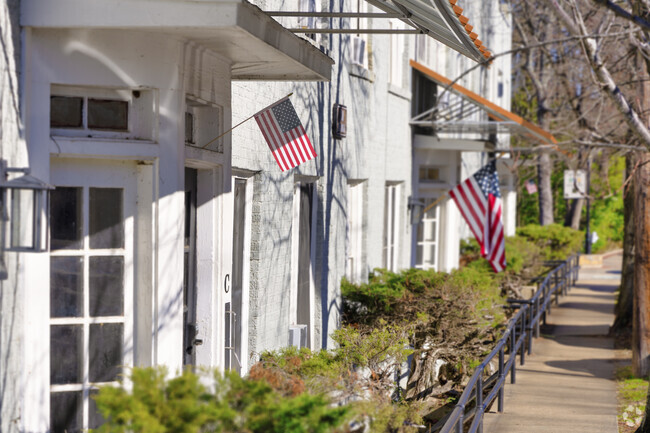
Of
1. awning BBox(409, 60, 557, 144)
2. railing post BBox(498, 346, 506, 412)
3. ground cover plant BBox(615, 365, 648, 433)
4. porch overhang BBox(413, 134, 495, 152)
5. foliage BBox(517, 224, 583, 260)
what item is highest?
awning BBox(409, 60, 557, 144)

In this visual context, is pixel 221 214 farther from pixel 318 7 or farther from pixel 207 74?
pixel 318 7

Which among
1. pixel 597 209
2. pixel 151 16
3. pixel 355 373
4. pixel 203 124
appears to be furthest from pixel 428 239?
pixel 597 209

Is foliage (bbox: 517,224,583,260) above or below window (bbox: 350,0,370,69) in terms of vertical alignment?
below

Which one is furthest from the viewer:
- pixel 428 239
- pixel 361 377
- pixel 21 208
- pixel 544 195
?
pixel 544 195

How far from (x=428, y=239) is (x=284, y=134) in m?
10.4

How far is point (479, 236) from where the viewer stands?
1371 centimetres

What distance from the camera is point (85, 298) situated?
5.32m

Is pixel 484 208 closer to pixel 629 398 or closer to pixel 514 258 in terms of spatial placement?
pixel 514 258

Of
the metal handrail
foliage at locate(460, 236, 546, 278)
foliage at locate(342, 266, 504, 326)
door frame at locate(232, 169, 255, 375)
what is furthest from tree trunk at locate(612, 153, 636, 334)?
door frame at locate(232, 169, 255, 375)

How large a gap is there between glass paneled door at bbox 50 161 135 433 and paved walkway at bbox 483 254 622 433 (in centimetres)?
442

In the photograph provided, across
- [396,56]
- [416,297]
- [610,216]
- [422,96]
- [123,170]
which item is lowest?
[416,297]

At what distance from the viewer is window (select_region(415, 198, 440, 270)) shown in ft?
57.3

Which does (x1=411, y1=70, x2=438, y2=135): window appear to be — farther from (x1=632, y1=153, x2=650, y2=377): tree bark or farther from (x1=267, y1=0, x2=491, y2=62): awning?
(x1=267, y1=0, x2=491, y2=62): awning

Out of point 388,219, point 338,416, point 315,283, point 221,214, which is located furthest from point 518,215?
point 338,416
